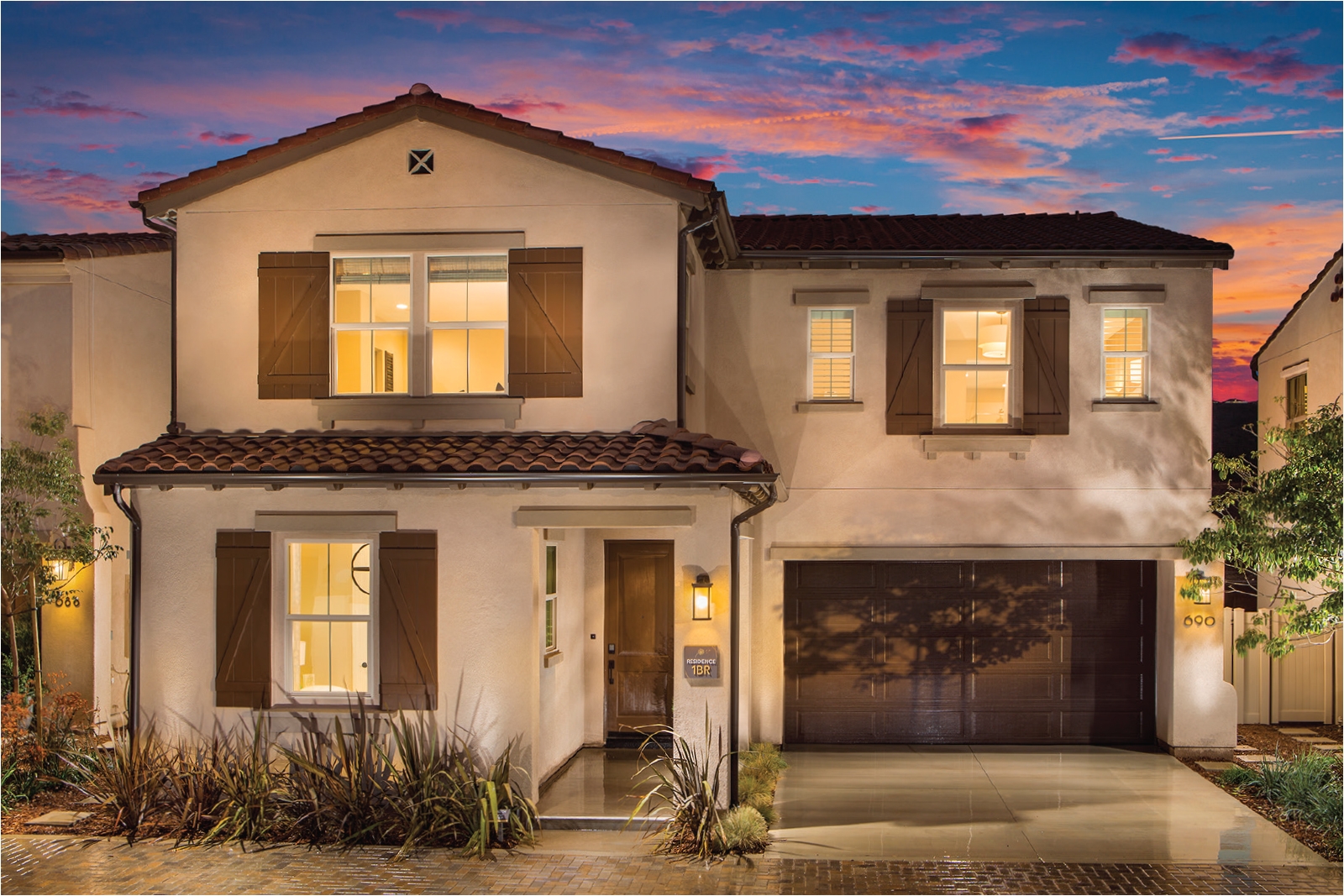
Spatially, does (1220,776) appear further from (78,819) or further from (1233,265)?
(78,819)

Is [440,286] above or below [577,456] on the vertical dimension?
above

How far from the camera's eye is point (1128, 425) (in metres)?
12.1

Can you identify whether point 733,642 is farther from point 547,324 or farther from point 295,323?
point 295,323

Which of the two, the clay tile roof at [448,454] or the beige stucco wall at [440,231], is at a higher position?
the beige stucco wall at [440,231]

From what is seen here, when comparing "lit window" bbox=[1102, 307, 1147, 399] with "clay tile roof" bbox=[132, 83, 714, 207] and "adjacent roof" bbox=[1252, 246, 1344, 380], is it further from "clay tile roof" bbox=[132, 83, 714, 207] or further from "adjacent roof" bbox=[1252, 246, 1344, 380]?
"clay tile roof" bbox=[132, 83, 714, 207]

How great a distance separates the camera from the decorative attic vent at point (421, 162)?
1039cm

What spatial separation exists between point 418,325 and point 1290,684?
41.7 ft

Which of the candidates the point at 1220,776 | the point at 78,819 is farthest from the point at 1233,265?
the point at 78,819

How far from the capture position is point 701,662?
355 inches

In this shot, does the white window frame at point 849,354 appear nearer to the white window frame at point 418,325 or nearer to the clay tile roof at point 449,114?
the clay tile roof at point 449,114

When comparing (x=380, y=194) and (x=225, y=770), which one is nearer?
(x=225, y=770)

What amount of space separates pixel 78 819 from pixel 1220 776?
40.2ft

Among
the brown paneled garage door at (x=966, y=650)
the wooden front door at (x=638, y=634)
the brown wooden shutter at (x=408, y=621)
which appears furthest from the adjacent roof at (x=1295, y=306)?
the brown wooden shutter at (x=408, y=621)

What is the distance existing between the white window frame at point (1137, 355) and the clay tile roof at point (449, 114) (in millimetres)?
5801
